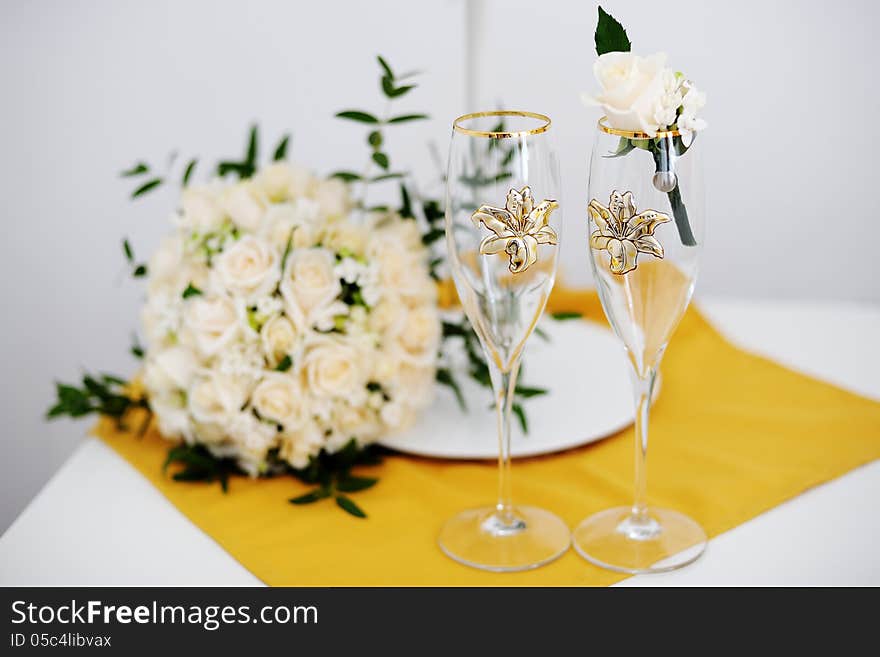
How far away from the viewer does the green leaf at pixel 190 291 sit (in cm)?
99

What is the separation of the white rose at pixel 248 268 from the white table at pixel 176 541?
21cm

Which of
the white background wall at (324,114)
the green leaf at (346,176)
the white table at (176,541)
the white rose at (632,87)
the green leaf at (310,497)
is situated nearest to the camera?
the white rose at (632,87)

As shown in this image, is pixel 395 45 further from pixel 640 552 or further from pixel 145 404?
pixel 640 552

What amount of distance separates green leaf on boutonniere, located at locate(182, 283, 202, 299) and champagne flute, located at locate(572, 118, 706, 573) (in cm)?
40

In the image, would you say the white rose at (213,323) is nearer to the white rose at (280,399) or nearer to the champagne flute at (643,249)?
the white rose at (280,399)

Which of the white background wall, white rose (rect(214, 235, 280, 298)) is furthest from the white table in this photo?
the white background wall

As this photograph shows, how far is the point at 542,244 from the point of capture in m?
0.78

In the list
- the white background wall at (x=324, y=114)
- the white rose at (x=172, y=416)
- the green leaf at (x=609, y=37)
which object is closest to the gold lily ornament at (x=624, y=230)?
the green leaf at (x=609, y=37)

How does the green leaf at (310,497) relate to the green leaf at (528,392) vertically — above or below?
below

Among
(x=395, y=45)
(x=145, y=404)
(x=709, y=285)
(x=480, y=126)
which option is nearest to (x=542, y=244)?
(x=480, y=126)

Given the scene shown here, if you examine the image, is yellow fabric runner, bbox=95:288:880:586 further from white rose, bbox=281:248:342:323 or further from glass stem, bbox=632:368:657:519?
white rose, bbox=281:248:342:323

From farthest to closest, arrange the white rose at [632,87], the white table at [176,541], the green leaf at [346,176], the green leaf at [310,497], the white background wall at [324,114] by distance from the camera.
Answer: the white background wall at [324,114] < the green leaf at [346,176] < the green leaf at [310,497] < the white table at [176,541] < the white rose at [632,87]

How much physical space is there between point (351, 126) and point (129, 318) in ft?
1.75

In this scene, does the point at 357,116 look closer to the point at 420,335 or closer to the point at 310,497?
the point at 420,335
